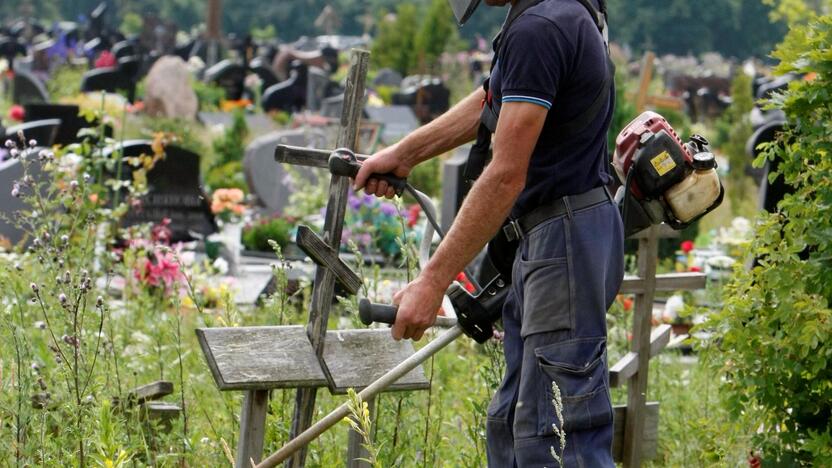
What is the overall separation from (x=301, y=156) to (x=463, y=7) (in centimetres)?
63

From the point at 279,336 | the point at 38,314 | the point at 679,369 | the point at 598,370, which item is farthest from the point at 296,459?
the point at 679,369

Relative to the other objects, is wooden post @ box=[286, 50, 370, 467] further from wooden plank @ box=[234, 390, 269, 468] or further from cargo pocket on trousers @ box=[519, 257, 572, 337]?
cargo pocket on trousers @ box=[519, 257, 572, 337]

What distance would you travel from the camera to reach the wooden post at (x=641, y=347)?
4.92 m

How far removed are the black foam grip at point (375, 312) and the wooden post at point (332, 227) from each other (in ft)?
1.22

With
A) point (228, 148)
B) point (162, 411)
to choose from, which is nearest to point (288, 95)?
point (228, 148)

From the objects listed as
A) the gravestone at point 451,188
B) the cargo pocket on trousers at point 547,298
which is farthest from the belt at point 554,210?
the gravestone at point 451,188

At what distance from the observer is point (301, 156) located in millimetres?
3484

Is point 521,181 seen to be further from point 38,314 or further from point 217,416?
point 38,314

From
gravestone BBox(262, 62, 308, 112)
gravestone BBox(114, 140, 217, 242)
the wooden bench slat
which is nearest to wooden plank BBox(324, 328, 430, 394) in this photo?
the wooden bench slat

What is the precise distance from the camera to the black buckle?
3236mm

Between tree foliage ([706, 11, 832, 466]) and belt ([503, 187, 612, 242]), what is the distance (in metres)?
0.89

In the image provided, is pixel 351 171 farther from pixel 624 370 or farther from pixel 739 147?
pixel 739 147

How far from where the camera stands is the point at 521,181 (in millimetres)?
3018

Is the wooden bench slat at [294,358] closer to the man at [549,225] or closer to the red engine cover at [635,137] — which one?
the man at [549,225]
